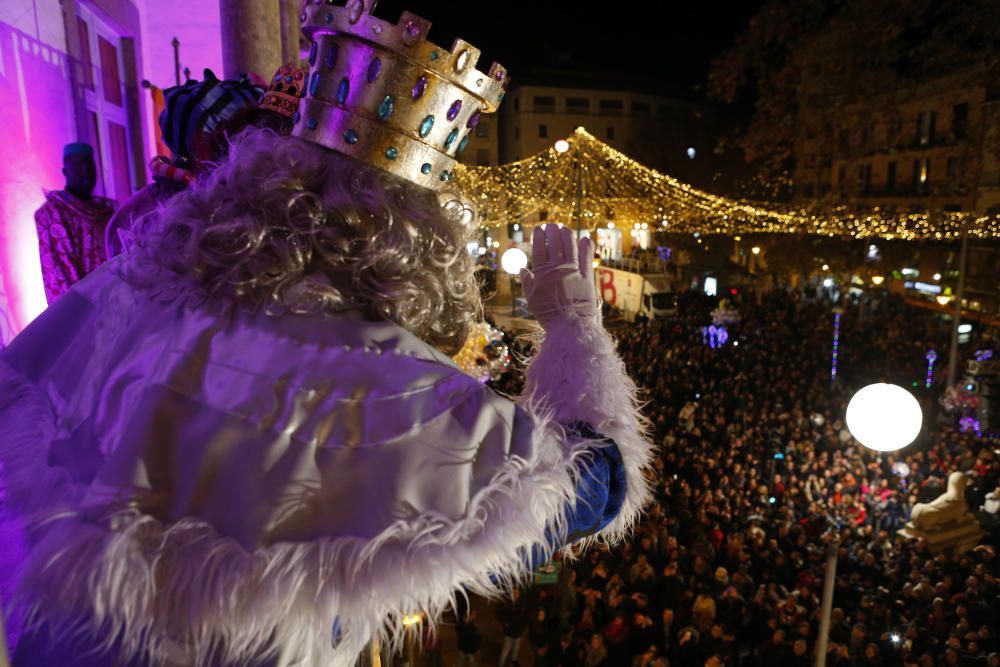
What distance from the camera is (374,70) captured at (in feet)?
4.70

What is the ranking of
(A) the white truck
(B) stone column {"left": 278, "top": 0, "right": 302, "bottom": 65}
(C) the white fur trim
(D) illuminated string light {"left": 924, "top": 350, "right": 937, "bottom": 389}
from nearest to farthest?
(C) the white fur trim < (B) stone column {"left": 278, "top": 0, "right": 302, "bottom": 65} < (D) illuminated string light {"left": 924, "top": 350, "right": 937, "bottom": 389} < (A) the white truck

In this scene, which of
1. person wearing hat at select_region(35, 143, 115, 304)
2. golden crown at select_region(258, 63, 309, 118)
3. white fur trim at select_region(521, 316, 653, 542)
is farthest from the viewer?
person wearing hat at select_region(35, 143, 115, 304)

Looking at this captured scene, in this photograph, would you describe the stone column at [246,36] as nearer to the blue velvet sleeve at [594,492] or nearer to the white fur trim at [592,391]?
the white fur trim at [592,391]

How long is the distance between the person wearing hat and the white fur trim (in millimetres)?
2872

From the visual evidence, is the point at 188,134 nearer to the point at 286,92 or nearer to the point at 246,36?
the point at 286,92

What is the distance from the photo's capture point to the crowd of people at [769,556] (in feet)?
17.6

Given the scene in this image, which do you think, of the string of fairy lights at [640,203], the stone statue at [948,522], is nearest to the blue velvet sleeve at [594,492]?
the stone statue at [948,522]

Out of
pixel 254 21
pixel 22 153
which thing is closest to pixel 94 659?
pixel 22 153

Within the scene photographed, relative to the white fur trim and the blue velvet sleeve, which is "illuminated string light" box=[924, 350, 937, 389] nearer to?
the white fur trim

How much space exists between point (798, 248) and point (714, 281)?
26.7ft

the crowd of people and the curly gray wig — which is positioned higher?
the curly gray wig

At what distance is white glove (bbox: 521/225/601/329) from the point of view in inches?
75.0

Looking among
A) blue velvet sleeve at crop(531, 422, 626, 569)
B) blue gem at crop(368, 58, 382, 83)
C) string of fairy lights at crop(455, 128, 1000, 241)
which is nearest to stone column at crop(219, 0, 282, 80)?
blue gem at crop(368, 58, 382, 83)

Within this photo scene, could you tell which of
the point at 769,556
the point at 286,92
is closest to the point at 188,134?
the point at 286,92
